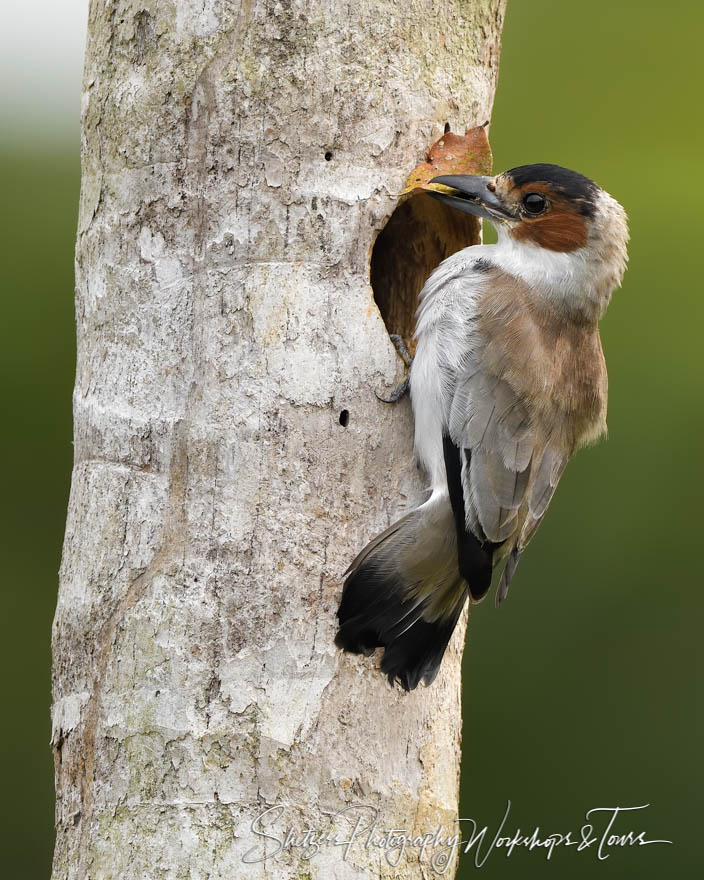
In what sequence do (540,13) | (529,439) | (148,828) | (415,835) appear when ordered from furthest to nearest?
(540,13) → (529,439) → (415,835) → (148,828)

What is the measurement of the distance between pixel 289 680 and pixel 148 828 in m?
0.51

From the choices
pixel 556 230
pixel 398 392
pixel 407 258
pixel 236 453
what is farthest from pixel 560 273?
pixel 236 453

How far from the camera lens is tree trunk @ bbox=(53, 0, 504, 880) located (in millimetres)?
3143

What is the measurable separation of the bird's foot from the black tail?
0.31 meters

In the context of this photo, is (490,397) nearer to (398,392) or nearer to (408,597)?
(398,392)

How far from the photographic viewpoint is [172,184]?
334cm

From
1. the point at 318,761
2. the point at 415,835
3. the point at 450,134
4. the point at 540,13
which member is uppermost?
the point at 540,13

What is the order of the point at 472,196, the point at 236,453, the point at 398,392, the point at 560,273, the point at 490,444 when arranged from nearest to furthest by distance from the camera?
1. the point at 236,453
2. the point at 398,392
3. the point at 490,444
4. the point at 472,196
5. the point at 560,273

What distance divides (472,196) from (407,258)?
0.35m

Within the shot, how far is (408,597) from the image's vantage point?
3.46 meters

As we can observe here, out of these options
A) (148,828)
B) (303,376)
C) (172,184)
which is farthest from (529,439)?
(148,828)

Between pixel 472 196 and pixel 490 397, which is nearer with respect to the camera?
pixel 490 397

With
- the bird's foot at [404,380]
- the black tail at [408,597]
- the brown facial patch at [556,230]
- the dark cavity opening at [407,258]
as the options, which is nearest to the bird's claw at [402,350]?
the bird's foot at [404,380]

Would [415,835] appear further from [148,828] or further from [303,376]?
[303,376]
